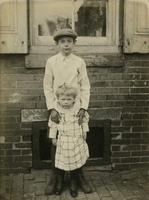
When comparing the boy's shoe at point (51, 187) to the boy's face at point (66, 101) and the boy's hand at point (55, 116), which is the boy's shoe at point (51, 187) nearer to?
the boy's hand at point (55, 116)

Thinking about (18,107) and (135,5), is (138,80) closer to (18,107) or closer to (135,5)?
(135,5)

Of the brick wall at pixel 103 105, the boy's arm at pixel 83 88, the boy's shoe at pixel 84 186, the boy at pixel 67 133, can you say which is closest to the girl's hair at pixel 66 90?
the boy at pixel 67 133

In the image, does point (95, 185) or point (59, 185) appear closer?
point (59, 185)

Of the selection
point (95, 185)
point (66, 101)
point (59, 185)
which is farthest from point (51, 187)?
point (66, 101)

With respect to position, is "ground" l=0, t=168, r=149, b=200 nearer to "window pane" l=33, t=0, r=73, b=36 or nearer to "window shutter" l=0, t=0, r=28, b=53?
"window shutter" l=0, t=0, r=28, b=53

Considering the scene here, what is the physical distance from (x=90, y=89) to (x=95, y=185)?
1210 mm

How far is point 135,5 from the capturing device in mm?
6051

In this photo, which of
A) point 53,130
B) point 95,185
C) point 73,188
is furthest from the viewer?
point 95,185

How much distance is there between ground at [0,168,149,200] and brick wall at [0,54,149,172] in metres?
0.16

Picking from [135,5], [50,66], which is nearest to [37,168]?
[50,66]

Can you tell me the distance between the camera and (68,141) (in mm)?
5266

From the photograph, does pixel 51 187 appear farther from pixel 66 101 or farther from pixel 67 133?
pixel 66 101

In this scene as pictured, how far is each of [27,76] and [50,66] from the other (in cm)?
84

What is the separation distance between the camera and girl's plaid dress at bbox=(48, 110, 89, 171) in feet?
17.3
